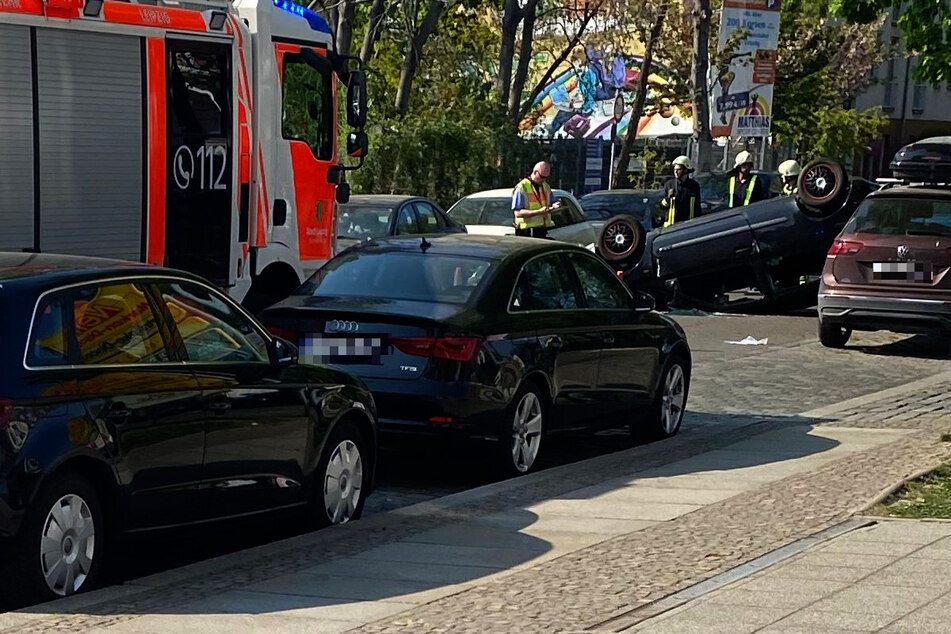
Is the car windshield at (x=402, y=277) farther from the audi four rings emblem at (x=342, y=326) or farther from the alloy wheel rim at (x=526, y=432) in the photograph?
the alloy wheel rim at (x=526, y=432)

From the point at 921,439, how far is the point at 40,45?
22.3 ft

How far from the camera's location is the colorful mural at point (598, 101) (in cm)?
5206

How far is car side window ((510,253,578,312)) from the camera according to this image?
11055 millimetres

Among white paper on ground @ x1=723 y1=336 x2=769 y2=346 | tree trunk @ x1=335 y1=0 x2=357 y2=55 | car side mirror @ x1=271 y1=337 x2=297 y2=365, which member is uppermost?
tree trunk @ x1=335 y1=0 x2=357 y2=55

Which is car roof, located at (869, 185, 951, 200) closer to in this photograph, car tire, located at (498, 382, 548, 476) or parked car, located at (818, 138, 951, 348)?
parked car, located at (818, 138, 951, 348)

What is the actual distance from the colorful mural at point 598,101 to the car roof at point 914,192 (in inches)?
1171

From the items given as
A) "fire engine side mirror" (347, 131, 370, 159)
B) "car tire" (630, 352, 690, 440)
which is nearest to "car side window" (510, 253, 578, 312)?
"car tire" (630, 352, 690, 440)

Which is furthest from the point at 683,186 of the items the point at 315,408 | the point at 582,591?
the point at 582,591

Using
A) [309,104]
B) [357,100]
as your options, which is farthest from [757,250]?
[309,104]

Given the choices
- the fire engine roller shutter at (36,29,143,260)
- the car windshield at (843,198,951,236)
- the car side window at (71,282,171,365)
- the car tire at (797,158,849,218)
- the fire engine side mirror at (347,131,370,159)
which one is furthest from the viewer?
the car tire at (797,158,849,218)

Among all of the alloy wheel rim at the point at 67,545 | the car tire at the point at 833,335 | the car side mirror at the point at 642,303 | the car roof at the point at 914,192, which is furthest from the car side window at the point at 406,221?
the alloy wheel rim at the point at 67,545

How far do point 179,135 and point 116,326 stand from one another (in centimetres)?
657

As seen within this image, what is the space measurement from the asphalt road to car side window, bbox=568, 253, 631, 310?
1098mm

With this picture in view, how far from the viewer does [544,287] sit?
1138 cm
